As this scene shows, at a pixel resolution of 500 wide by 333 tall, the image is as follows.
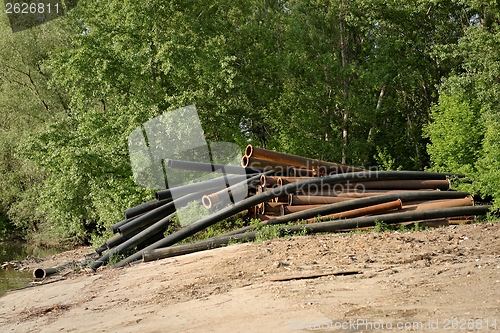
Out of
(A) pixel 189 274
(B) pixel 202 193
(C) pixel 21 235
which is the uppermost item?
(B) pixel 202 193

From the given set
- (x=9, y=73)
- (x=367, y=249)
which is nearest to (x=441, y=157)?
(x=367, y=249)

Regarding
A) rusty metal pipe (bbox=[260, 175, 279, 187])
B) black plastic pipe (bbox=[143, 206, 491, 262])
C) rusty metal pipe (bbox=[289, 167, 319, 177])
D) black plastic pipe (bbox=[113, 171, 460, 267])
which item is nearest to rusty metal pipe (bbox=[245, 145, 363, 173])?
rusty metal pipe (bbox=[289, 167, 319, 177])

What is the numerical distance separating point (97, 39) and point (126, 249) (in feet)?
37.3

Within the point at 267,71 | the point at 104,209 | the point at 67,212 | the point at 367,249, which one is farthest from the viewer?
the point at 267,71

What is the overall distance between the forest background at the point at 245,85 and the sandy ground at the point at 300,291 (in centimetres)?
772

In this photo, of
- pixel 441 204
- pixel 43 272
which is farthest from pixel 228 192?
pixel 43 272

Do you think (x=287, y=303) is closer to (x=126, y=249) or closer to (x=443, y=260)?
(x=443, y=260)

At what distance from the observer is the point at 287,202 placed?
13219 mm

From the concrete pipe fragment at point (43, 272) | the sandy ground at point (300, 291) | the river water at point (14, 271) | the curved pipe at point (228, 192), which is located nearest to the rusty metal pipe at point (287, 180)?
the curved pipe at point (228, 192)

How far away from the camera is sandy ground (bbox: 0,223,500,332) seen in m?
5.94

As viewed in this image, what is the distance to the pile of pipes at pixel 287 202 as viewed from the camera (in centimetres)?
1233

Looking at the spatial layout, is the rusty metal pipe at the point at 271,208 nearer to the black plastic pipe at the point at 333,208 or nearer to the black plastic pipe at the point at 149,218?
the black plastic pipe at the point at 333,208

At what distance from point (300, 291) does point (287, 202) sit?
19.8 ft

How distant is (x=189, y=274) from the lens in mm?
9867
